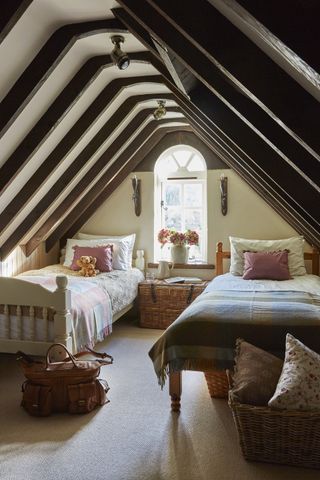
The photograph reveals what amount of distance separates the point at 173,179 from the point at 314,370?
143 inches

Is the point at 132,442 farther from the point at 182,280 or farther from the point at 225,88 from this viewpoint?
the point at 182,280

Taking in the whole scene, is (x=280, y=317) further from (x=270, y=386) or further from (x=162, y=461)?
(x=162, y=461)

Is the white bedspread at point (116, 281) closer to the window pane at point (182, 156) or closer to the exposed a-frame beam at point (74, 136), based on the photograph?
the exposed a-frame beam at point (74, 136)

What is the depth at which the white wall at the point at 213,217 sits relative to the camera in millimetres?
5121

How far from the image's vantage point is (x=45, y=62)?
8.79 feet

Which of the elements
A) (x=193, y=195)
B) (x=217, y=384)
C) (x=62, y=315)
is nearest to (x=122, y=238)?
(x=193, y=195)

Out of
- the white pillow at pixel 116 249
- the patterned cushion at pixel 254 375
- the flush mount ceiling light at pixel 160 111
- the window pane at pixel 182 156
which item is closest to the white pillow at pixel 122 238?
the white pillow at pixel 116 249

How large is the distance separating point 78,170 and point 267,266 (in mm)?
2185

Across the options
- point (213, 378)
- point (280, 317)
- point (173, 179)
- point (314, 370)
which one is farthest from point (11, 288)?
point (173, 179)

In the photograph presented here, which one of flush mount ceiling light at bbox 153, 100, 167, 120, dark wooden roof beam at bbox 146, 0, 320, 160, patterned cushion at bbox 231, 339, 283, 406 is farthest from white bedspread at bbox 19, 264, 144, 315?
dark wooden roof beam at bbox 146, 0, 320, 160

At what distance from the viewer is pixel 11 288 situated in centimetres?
313

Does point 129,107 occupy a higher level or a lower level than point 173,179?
higher

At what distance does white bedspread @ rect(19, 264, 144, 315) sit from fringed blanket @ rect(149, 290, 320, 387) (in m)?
1.42

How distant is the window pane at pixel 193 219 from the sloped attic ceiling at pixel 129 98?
38.9 inches
